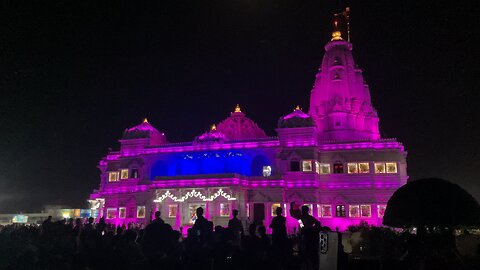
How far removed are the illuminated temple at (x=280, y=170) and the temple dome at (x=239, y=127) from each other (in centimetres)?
594

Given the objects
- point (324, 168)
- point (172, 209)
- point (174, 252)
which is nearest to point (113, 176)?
point (172, 209)

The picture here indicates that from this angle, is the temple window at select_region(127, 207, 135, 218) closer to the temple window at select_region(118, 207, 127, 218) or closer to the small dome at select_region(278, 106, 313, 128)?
the temple window at select_region(118, 207, 127, 218)

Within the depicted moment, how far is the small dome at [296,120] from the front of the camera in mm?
47406

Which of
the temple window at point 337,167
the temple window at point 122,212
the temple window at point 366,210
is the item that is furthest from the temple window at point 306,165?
the temple window at point 122,212

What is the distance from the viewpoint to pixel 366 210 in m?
45.2

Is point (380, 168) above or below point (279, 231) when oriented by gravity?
above

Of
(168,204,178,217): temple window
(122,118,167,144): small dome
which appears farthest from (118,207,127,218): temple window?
(122,118,167,144): small dome

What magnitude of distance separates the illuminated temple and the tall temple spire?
0.45ft

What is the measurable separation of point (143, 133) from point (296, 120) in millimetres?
20137

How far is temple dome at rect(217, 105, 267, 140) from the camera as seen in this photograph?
55750 millimetres

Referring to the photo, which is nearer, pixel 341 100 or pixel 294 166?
pixel 294 166

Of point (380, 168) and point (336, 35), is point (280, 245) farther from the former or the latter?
point (336, 35)

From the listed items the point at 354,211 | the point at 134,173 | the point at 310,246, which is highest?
the point at 134,173

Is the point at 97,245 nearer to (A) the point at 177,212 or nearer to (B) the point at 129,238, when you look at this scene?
(B) the point at 129,238
